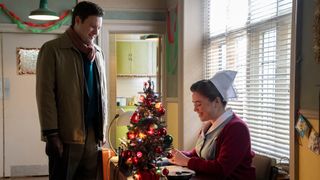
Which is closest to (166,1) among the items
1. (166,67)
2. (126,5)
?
(126,5)

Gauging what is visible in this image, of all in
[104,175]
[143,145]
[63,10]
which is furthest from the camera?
[63,10]

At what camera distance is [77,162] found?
7.54 feet

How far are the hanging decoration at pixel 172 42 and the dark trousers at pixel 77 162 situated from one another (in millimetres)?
2188

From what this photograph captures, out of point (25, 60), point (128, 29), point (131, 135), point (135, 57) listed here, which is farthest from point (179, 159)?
point (135, 57)

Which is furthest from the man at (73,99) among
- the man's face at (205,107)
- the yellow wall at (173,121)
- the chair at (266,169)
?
the yellow wall at (173,121)

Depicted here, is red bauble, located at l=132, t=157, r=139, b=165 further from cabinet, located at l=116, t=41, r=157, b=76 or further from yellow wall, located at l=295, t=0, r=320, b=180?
cabinet, located at l=116, t=41, r=157, b=76

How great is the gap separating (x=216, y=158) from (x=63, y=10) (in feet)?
10.2

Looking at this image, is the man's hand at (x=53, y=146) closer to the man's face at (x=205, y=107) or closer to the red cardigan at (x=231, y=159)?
the red cardigan at (x=231, y=159)

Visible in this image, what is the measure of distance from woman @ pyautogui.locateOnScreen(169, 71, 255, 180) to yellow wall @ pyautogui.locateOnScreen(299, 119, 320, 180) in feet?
0.94

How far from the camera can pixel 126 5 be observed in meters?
4.75

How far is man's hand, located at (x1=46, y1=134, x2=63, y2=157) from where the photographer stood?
218cm

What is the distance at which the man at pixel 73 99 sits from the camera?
7.23ft

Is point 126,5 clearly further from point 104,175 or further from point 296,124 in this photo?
point 296,124

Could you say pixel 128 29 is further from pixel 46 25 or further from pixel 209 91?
pixel 209 91
